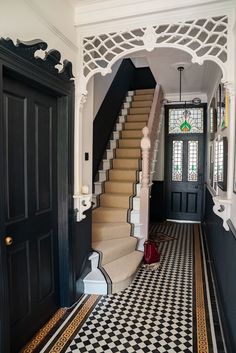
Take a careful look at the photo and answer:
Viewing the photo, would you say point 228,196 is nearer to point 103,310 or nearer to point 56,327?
point 103,310

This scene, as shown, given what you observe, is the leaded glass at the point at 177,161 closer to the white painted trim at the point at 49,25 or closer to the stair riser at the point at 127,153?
the stair riser at the point at 127,153

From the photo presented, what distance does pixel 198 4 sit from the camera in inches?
90.7

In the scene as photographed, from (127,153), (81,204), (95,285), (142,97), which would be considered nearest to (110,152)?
(127,153)

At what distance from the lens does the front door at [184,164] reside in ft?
20.2

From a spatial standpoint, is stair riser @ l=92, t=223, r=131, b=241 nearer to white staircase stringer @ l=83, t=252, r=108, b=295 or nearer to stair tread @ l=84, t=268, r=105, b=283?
stair tread @ l=84, t=268, r=105, b=283

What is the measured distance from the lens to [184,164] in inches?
247

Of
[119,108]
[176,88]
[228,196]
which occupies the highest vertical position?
[176,88]

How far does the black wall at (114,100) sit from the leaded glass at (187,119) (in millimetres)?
1309

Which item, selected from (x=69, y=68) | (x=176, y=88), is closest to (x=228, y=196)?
(x=69, y=68)

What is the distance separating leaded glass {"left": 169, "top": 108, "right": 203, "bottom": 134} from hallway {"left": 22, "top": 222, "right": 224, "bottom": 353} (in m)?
3.61

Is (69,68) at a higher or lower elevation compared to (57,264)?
higher

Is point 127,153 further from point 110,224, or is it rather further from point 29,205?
point 29,205

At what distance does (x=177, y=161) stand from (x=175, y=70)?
238cm

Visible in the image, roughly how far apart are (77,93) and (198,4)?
136cm
